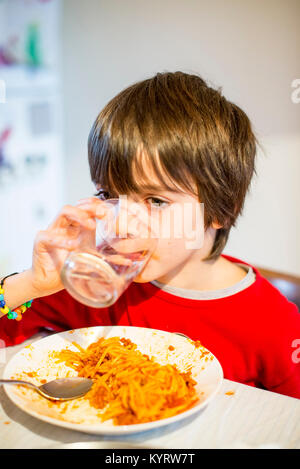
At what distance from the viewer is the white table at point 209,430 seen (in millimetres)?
751

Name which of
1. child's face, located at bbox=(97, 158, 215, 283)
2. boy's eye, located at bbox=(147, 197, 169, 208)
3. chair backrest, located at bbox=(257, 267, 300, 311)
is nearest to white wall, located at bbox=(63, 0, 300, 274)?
chair backrest, located at bbox=(257, 267, 300, 311)

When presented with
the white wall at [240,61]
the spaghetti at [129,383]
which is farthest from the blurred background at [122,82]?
the spaghetti at [129,383]

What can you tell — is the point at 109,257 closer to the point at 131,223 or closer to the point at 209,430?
the point at 131,223

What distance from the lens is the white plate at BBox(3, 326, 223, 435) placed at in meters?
→ 0.73

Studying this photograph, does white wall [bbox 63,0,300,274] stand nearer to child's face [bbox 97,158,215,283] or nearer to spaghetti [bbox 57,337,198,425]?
child's face [bbox 97,158,215,283]

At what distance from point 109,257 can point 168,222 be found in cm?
23

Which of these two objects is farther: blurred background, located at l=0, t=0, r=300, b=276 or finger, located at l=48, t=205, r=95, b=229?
blurred background, located at l=0, t=0, r=300, b=276

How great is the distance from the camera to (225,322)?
46.5 inches

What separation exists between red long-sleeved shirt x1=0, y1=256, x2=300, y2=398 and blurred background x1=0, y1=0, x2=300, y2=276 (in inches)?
51.4

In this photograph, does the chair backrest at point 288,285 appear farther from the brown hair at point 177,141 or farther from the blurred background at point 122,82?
the blurred background at point 122,82

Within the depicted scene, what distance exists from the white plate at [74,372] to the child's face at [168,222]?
142 millimetres

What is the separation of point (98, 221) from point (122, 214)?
6 centimetres

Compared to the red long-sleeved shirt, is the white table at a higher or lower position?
higher

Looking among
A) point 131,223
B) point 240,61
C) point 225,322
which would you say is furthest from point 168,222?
point 240,61
